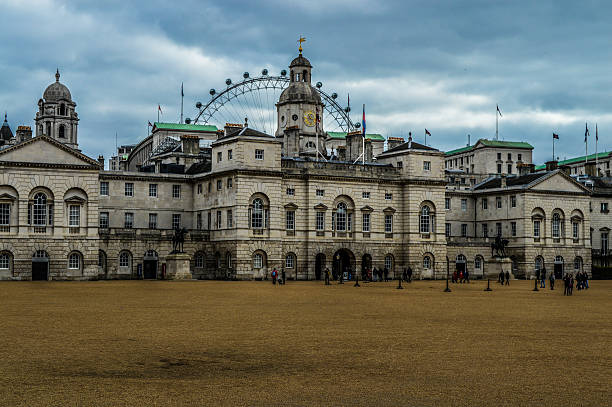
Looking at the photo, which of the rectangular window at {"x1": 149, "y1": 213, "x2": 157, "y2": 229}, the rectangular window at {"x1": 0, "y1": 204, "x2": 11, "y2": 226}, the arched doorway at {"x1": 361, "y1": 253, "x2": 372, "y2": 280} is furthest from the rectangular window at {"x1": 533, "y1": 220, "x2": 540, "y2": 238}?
the rectangular window at {"x1": 0, "y1": 204, "x2": 11, "y2": 226}

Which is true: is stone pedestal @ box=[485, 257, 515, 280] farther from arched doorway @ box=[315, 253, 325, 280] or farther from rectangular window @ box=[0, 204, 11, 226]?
rectangular window @ box=[0, 204, 11, 226]

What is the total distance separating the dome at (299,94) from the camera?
110 metres

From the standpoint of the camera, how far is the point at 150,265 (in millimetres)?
A: 81125

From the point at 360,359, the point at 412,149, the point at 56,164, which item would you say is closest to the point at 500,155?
the point at 412,149

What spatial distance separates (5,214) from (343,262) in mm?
31808

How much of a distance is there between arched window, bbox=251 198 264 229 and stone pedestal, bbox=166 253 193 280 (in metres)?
8.13

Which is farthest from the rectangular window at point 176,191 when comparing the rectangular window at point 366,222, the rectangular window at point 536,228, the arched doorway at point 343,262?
the rectangular window at point 536,228

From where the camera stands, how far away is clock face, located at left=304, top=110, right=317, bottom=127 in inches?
4359

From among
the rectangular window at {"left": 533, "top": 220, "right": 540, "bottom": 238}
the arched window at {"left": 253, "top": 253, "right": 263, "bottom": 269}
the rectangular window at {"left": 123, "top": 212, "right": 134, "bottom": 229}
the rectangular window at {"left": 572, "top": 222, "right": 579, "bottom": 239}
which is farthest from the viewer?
the rectangular window at {"left": 572, "top": 222, "right": 579, "bottom": 239}

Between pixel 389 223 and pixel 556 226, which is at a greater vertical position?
pixel 389 223

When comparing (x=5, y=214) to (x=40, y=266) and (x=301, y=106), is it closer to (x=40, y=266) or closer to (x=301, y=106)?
(x=40, y=266)

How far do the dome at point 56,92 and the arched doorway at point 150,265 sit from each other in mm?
51851

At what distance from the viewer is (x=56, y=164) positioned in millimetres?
75188

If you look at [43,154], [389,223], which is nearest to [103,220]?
[43,154]
